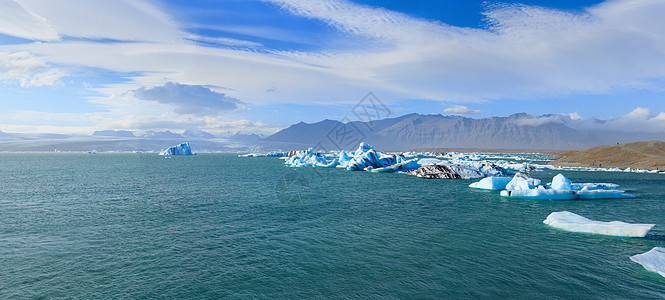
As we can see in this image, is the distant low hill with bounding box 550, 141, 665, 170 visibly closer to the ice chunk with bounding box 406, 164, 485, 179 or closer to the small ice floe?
the ice chunk with bounding box 406, 164, 485, 179

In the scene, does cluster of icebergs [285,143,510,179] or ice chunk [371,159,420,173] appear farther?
ice chunk [371,159,420,173]

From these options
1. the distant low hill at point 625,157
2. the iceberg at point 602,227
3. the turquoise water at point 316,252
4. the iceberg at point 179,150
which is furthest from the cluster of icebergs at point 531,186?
the iceberg at point 179,150

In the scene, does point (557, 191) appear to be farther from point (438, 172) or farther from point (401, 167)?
point (401, 167)

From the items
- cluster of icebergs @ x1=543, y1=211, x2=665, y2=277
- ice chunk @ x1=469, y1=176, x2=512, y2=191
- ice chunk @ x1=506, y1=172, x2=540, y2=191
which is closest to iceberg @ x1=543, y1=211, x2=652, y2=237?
cluster of icebergs @ x1=543, y1=211, x2=665, y2=277

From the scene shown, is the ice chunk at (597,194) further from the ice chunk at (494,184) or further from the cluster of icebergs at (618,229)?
the cluster of icebergs at (618,229)

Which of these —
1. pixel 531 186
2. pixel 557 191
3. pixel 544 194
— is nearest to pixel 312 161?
pixel 531 186

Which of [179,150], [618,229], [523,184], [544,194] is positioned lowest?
[618,229]
